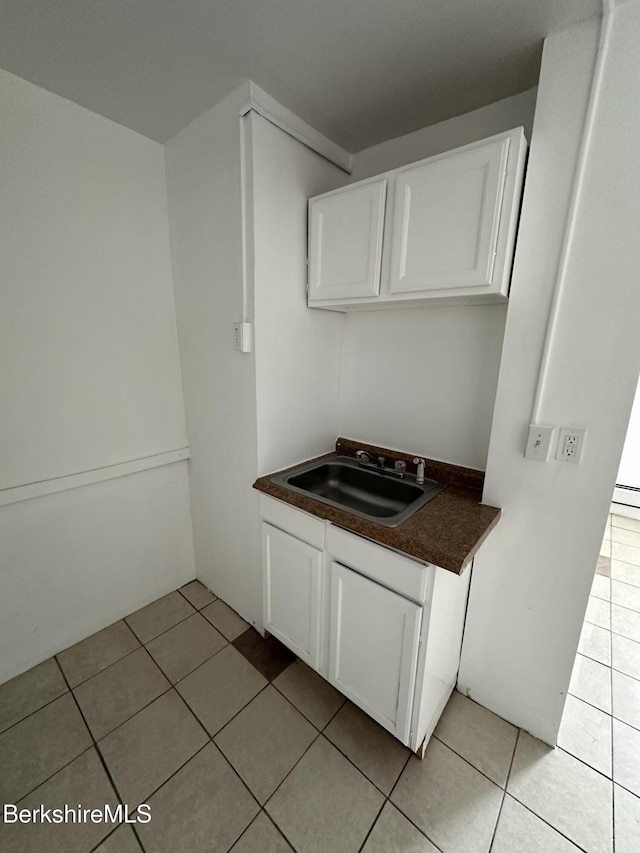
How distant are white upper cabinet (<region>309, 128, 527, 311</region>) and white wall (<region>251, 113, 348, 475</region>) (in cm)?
15

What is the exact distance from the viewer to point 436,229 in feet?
3.88

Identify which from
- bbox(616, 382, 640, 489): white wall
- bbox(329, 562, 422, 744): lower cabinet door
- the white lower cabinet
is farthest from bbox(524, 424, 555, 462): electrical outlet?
bbox(616, 382, 640, 489): white wall

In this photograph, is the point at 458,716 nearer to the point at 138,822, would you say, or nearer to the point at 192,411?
the point at 138,822

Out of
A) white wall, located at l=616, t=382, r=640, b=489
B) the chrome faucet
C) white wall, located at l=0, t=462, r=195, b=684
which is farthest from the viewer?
white wall, located at l=616, t=382, r=640, b=489

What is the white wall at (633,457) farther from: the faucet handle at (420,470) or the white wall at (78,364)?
the white wall at (78,364)

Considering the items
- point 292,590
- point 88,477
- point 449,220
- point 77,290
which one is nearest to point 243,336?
point 77,290

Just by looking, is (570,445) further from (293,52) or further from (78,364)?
(78,364)

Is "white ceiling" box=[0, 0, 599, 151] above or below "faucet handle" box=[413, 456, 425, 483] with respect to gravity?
above

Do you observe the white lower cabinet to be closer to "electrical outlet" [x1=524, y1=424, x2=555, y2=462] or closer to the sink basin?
the sink basin

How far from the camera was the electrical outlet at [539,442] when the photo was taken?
1.15 m

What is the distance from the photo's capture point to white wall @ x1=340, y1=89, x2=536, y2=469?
1.42 metres

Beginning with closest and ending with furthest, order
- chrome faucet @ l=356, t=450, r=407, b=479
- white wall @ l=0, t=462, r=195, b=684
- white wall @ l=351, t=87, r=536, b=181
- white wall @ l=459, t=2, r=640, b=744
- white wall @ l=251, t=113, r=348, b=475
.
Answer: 1. white wall @ l=459, t=2, r=640, b=744
2. white wall @ l=351, t=87, r=536, b=181
3. white wall @ l=251, t=113, r=348, b=475
4. white wall @ l=0, t=462, r=195, b=684
5. chrome faucet @ l=356, t=450, r=407, b=479

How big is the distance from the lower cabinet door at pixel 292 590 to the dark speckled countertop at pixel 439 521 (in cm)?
20

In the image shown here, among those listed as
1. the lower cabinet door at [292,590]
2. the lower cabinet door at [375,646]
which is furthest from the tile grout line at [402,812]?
the lower cabinet door at [292,590]
